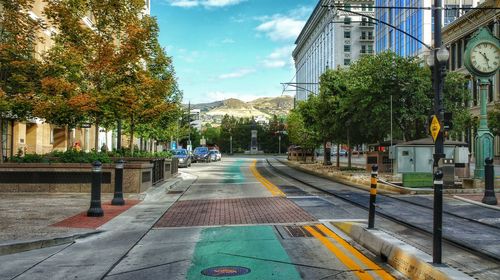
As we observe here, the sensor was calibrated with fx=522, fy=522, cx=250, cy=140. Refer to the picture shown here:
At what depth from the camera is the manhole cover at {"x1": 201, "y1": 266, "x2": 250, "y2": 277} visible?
6.57m

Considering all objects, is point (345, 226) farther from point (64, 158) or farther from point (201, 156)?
point (201, 156)

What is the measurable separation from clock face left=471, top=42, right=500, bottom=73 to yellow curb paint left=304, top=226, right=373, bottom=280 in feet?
43.7

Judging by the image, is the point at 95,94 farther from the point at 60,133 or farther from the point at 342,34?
the point at 342,34

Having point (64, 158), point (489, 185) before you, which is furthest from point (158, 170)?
point (489, 185)

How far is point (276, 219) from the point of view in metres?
11.6

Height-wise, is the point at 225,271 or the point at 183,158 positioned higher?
the point at 183,158

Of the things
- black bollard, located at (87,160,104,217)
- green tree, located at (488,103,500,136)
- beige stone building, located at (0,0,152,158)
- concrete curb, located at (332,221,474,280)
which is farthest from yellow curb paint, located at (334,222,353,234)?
green tree, located at (488,103,500,136)

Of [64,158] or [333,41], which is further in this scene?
[333,41]

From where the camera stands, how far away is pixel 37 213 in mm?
12156

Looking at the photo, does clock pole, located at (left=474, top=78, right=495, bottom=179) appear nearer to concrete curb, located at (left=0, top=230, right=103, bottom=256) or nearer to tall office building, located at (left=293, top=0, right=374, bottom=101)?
concrete curb, located at (left=0, top=230, right=103, bottom=256)

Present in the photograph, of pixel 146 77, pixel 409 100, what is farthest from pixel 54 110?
pixel 409 100

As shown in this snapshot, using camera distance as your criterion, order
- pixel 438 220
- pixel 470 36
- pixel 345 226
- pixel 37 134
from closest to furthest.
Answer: pixel 438 220
pixel 345 226
pixel 37 134
pixel 470 36

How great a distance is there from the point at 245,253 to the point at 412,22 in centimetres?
7491

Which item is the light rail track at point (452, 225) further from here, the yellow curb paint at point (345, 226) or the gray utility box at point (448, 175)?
the gray utility box at point (448, 175)
